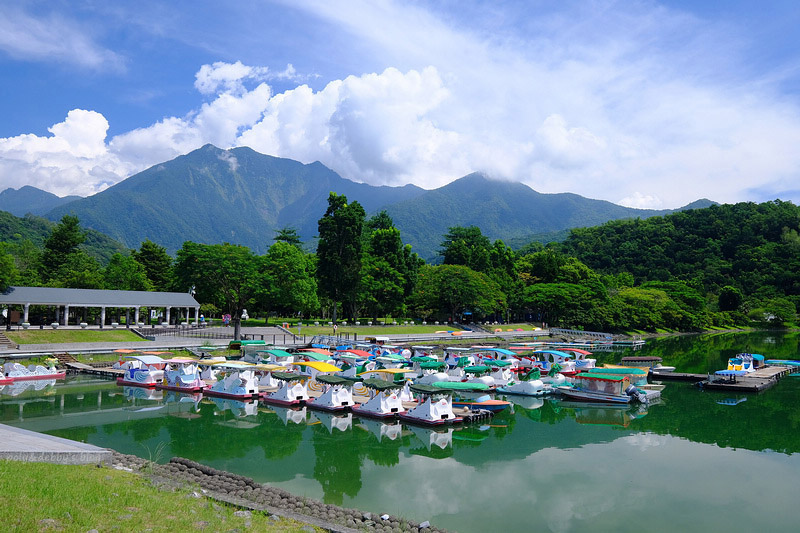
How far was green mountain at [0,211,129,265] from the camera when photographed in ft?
352

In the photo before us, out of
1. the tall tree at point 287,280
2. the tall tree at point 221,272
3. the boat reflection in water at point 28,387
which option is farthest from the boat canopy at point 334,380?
the tall tree at point 287,280

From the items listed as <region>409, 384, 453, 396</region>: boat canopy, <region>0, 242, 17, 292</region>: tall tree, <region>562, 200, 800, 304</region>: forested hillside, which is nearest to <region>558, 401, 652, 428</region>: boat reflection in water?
Result: <region>409, 384, 453, 396</region>: boat canopy

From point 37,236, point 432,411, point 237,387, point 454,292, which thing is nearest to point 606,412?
point 432,411

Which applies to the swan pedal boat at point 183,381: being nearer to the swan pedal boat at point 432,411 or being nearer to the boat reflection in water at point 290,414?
the boat reflection in water at point 290,414

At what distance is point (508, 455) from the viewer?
1842 centimetres

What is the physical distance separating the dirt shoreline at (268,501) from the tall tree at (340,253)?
45078 millimetres

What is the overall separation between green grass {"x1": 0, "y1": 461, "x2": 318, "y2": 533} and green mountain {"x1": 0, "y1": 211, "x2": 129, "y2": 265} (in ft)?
341

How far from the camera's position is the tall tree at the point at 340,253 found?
59.1m

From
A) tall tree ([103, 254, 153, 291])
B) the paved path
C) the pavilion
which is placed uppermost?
tall tree ([103, 254, 153, 291])

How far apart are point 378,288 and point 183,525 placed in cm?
5780

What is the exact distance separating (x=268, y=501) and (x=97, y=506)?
12.1 feet

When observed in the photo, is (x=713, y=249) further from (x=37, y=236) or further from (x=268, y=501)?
(x=37, y=236)

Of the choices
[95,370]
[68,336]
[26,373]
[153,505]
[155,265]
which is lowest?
[95,370]

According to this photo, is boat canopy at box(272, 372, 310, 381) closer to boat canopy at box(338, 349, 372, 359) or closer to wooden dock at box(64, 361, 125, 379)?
boat canopy at box(338, 349, 372, 359)
